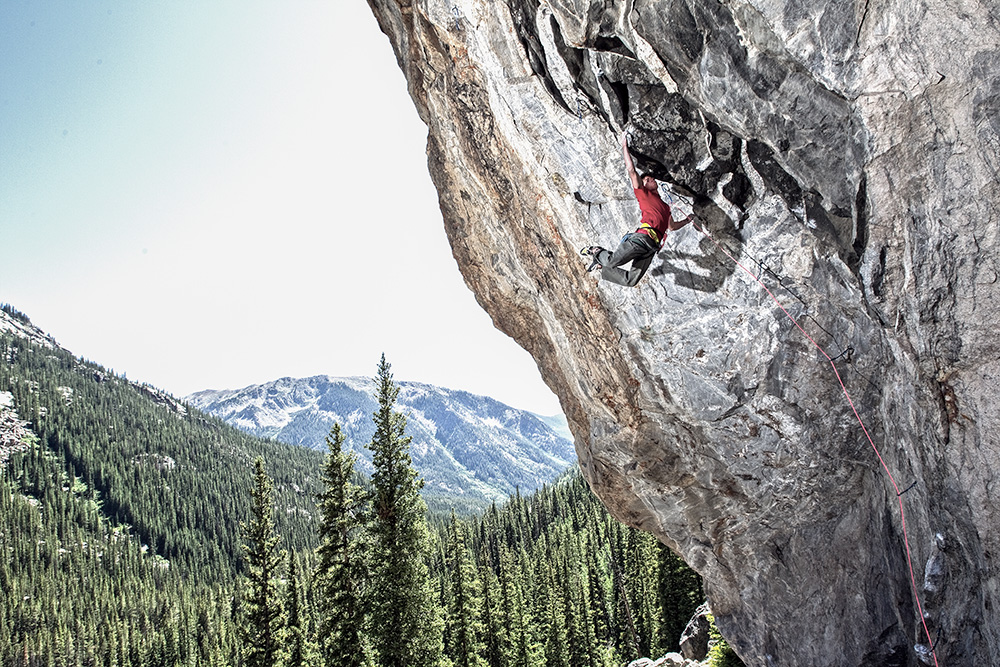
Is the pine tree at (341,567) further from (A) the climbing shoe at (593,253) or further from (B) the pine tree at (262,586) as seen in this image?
(A) the climbing shoe at (593,253)

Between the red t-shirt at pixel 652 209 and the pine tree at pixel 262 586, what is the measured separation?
54.9 ft

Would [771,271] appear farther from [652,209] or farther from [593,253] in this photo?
[593,253]

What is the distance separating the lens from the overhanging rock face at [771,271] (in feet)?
18.9

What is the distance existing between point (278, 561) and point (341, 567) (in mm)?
4507

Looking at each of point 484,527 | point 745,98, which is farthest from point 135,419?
point 745,98

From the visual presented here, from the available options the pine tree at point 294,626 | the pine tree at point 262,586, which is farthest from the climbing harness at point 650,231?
the pine tree at point 294,626

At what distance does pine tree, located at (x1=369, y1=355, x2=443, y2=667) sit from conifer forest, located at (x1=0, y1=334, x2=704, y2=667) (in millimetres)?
51

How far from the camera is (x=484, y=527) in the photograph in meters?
86.6

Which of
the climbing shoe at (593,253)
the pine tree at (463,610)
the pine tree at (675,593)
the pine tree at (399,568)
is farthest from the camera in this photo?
the pine tree at (675,593)

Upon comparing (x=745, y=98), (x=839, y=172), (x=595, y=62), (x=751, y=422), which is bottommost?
(x=751, y=422)

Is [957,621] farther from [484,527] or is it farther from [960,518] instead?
[484,527]

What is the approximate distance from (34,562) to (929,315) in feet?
443

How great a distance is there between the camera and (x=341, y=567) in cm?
1741

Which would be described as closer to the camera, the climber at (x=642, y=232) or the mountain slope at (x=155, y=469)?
the climber at (x=642, y=232)
